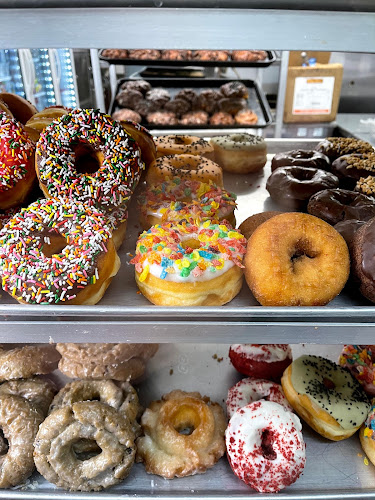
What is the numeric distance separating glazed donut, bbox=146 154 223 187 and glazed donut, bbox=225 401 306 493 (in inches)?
38.6

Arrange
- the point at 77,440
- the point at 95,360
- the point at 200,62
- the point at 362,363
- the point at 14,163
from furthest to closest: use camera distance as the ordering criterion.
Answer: the point at 200,62, the point at 362,363, the point at 95,360, the point at 77,440, the point at 14,163

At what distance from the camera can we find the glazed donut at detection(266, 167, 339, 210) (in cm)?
193

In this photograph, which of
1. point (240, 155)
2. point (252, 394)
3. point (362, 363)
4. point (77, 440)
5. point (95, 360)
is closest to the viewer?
point (77, 440)

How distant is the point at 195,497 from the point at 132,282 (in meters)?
0.81

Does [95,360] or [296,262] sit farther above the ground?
[296,262]

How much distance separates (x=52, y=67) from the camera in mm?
5262

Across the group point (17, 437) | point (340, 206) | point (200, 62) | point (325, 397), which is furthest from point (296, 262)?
point (200, 62)

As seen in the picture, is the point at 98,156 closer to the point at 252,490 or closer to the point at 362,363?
the point at 252,490

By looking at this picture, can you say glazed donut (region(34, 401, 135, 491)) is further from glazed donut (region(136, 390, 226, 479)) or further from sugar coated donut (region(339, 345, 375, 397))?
Result: sugar coated donut (region(339, 345, 375, 397))

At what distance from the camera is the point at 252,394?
1.80 m

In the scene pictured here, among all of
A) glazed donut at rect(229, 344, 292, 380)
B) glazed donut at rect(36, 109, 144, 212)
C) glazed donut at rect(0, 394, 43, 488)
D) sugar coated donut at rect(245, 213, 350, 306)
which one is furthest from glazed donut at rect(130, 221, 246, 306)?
glazed donut at rect(0, 394, 43, 488)

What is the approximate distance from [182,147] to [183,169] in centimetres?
29

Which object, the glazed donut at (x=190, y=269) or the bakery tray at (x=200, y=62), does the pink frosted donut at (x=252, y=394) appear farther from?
the bakery tray at (x=200, y=62)

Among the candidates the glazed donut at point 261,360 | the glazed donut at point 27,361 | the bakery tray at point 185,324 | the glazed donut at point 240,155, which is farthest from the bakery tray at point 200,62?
the bakery tray at point 185,324
